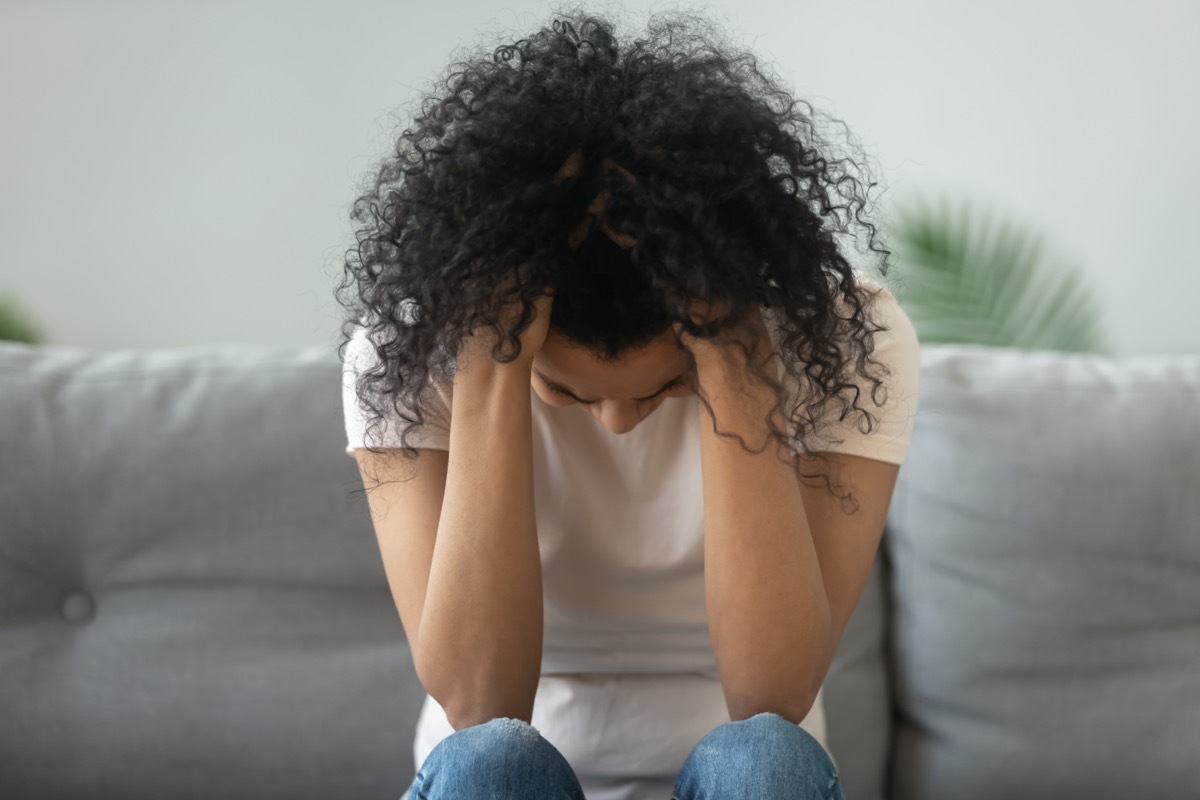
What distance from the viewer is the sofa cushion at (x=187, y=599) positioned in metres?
1.24

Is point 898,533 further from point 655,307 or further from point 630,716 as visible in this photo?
point 655,307

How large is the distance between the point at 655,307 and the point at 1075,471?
68 cm

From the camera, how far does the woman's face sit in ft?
2.68

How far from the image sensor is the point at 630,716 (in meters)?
1.02

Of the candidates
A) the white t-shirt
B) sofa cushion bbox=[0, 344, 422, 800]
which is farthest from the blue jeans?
sofa cushion bbox=[0, 344, 422, 800]

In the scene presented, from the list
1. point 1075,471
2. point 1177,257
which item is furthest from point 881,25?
point 1075,471

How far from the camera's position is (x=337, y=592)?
1287 millimetres

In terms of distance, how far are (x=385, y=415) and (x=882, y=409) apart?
42 centimetres

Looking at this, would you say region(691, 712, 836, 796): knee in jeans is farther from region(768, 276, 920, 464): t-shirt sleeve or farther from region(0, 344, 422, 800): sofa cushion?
region(0, 344, 422, 800): sofa cushion

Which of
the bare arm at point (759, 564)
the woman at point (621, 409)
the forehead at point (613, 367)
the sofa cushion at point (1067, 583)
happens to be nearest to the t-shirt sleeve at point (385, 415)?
the woman at point (621, 409)

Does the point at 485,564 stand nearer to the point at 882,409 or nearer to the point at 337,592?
the point at 882,409

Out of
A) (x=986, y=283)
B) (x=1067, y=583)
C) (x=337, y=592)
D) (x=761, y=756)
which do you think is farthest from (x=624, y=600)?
(x=986, y=283)

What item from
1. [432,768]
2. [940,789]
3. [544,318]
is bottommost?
[940,789]

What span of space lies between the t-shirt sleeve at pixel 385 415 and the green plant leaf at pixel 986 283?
1171 millimetres
